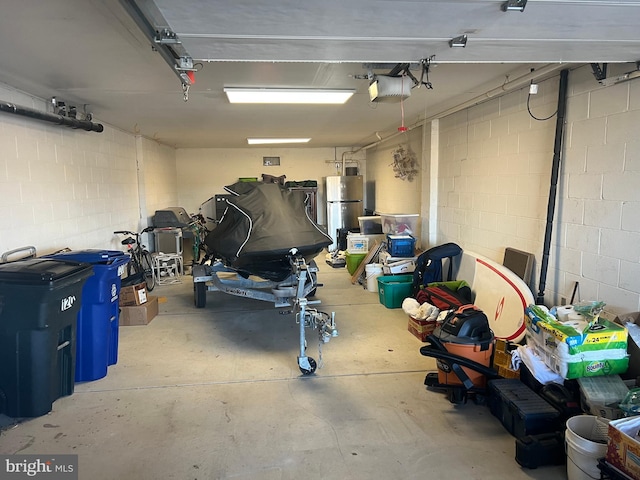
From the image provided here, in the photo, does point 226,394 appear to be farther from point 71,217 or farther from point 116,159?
point 116,159

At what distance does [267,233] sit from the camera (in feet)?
13.4

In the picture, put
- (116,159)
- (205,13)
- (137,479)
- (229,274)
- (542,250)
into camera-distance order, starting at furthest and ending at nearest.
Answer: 1. (116,159)
2. (229,274)
3. (542,250)
4. (137,479)
5. (205,13)

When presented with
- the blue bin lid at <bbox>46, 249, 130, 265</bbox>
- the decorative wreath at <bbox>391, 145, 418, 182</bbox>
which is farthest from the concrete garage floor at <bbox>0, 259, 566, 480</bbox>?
the decorative wreath at <bbox>391, 145, 418, 182</bbox>

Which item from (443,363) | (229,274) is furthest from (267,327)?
(443,363)

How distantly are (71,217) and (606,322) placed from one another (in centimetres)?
547

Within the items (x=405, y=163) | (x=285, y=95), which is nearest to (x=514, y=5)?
(x=285, y=95)

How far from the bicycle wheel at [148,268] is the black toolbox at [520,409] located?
17.4 feet

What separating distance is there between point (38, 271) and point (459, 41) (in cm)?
301

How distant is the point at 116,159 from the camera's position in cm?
659

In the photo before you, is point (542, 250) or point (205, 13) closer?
point (205, 13)

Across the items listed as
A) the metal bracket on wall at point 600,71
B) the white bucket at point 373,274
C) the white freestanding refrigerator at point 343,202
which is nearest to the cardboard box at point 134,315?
the white bucket at point 373,274

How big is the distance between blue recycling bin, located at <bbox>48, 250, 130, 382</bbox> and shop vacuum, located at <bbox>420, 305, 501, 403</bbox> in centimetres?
263

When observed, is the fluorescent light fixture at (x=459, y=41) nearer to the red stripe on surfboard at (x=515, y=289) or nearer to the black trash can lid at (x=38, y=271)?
the red stripe on surfboard at (x=515, y=289)

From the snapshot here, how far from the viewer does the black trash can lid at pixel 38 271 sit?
2717 millimetres
